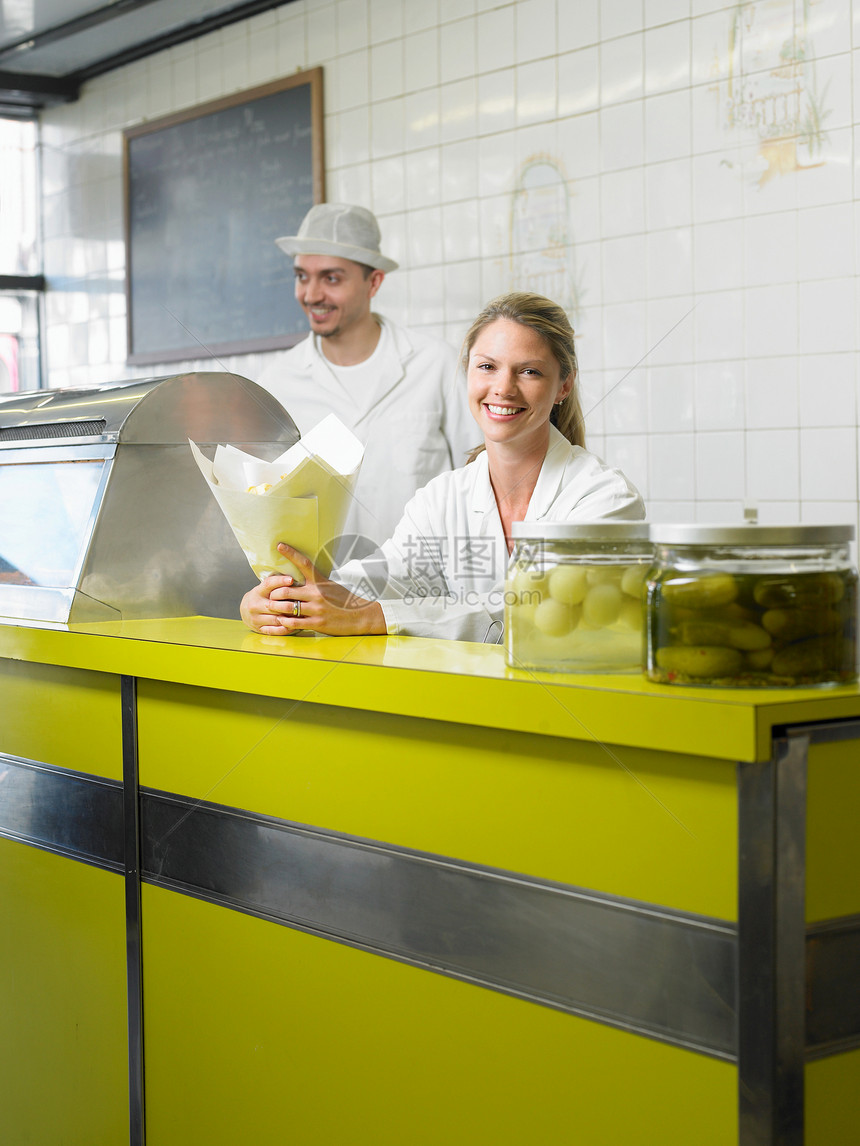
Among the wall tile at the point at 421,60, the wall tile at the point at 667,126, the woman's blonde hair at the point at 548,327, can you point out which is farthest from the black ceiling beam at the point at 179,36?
the woman's blonde hair at the point at 548,327

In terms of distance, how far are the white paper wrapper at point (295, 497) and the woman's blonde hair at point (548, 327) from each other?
364 mm

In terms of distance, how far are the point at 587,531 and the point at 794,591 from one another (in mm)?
228

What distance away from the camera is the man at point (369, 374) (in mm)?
3039

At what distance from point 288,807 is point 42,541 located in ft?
2.60

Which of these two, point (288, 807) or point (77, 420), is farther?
point (77, 420)

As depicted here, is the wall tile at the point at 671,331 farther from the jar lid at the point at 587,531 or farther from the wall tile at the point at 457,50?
the jar lid at the point at 587,531

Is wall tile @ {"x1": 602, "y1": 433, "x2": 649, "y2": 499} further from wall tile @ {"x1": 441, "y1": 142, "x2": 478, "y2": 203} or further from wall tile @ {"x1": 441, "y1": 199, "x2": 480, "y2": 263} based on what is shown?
wall tile @ {"x1": 441, "y1": 142, "x2": 478, "y2": 203}

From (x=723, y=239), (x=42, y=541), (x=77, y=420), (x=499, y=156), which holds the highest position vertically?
(x=499, y=156)

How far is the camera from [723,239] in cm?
279

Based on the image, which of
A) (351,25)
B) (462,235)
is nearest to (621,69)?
(462,235)

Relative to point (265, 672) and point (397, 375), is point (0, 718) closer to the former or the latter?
point (265, 672)

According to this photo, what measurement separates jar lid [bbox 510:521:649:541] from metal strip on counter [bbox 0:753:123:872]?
878 mm

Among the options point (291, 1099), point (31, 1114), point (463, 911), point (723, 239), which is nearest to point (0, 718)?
point (31, 1114)

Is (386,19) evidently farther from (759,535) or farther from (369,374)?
(759,535)
